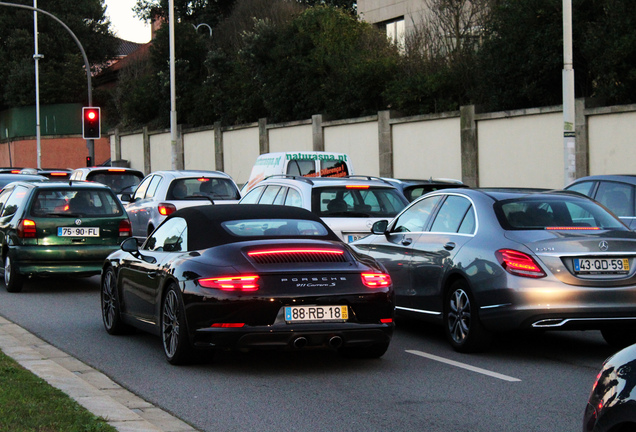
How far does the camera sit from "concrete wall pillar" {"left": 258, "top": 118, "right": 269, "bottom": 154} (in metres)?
38.5

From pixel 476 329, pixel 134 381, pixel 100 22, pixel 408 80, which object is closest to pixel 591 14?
pixel 408 80

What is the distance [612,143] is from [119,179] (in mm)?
11509

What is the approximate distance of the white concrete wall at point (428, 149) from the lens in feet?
91.6

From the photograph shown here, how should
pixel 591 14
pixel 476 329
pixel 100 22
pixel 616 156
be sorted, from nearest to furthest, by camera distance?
pixel 476 329
pixel 616 156
pixel 591 14
pixel 100 22

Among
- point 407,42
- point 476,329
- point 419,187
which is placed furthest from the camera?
point 407,42

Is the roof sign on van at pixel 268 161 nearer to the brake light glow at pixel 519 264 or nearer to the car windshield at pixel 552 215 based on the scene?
the car windshield at pixel 552 215

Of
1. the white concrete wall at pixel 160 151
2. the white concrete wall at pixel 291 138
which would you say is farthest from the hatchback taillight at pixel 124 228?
the white concrete wall at pixel 160 151

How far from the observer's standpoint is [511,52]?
27.4m

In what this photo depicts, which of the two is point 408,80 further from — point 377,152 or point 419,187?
point 419,187

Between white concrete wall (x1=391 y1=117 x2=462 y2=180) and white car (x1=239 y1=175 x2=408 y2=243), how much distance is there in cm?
1449

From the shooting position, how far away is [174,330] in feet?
27.4

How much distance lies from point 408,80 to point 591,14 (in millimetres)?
7193

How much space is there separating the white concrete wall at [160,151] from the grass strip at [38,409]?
4043 centimetres

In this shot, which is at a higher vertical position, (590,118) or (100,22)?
(100,22)
